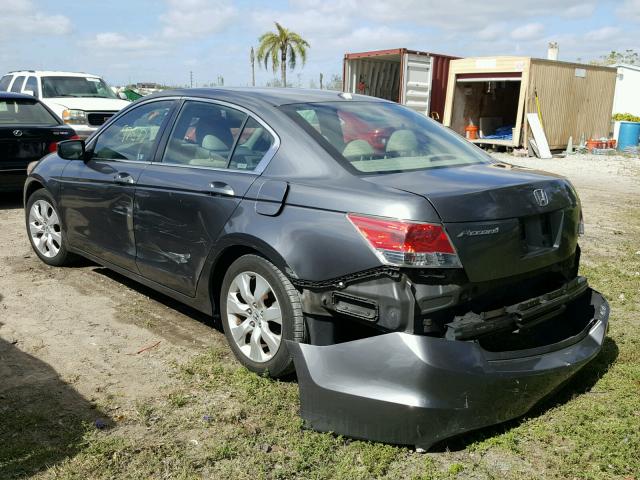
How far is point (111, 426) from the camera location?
10.5ft

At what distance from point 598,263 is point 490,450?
13.1ft

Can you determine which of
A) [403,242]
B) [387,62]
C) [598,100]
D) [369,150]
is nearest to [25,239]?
[369,150]

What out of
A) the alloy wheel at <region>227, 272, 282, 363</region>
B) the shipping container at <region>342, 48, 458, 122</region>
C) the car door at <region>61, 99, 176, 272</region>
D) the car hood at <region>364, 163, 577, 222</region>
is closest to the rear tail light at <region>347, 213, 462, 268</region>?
the car hood at <region>364, 163, 577, 222</region>

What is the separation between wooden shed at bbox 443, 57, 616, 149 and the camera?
18172mm

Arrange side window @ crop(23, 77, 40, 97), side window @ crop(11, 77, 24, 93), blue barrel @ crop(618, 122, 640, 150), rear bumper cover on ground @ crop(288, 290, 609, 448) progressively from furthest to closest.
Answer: blue barrel @ crop(618, 122, 640, 150) < side window @ crop(11, 77, 24, 93) < side window @ crop(23, 77, 40, 97) < rear bumper cover on ground @ crop(288, 290, 609, 448)

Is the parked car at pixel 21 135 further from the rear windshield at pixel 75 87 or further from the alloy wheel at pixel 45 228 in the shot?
the rear windshield at pixel 75 87

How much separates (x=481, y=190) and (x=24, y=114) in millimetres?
7981

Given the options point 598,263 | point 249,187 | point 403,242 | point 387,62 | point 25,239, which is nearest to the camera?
point 403,242

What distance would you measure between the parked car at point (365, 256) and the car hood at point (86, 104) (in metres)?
9.07

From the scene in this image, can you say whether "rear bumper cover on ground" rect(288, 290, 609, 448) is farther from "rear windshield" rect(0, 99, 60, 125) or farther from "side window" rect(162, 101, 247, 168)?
"rear windshield" rect(0, 99, 60, 125)

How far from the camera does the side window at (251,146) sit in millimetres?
3717

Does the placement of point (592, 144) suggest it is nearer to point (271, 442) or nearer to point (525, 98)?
point (525, 98)

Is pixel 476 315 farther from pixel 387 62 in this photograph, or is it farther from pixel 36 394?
pixel 387 62

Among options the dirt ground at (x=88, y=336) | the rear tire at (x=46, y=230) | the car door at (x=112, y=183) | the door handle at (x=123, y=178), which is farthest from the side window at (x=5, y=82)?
the door handle at (x=123, y=178)
